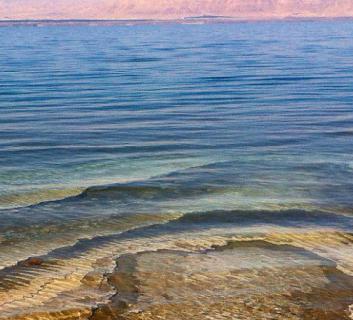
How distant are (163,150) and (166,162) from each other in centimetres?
144

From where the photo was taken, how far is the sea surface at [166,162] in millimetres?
9242

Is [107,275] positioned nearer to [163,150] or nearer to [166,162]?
[166,162]

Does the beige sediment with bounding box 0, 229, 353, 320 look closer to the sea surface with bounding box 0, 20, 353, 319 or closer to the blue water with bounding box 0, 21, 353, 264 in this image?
the sea surface with bounding box 0, 20, 353, 319

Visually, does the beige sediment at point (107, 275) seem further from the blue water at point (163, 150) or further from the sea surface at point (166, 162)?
the blue water at point (163, 150)

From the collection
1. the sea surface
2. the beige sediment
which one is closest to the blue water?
the sea surface

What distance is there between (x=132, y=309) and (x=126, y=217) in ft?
10.8

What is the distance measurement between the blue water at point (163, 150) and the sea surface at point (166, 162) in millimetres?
31

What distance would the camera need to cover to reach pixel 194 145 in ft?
51.3

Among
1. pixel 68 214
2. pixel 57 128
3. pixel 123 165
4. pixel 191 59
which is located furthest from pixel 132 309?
pixel 191 59

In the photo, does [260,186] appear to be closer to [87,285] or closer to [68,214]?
[68,214]

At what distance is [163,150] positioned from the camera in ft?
49.3

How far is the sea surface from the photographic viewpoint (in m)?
9.24

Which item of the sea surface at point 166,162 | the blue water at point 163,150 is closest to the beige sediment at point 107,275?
the sea surface at point 166,162

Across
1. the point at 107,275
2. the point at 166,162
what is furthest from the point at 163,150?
the point at 107,275
